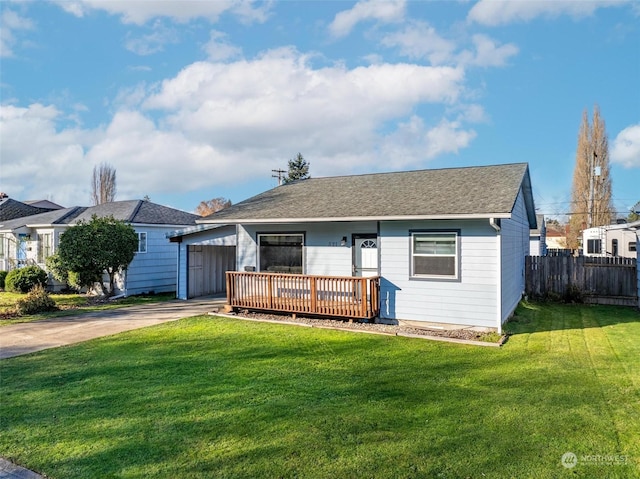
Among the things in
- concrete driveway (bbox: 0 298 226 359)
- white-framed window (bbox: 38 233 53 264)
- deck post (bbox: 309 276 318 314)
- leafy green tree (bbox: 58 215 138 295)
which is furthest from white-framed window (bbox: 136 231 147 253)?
deck post (bbox: 309 276 318 314)

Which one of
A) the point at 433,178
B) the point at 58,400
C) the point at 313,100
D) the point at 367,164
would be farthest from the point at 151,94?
the point at 367,164

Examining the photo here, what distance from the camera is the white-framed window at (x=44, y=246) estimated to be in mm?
16003

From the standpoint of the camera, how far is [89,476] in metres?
3.12

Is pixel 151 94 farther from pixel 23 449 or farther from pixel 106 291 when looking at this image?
pixel 23 449

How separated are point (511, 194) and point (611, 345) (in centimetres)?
331

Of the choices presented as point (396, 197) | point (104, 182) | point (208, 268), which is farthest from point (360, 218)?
point (104, 182)

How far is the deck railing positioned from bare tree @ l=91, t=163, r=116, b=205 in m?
36.1

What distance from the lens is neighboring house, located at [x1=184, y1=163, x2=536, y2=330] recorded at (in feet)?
26.6

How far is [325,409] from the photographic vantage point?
4320 mm

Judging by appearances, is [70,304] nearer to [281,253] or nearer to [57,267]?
[57,267]

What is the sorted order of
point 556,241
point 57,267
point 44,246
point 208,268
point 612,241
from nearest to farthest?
1. point 57,267
2. point 208,268
3. point 44,246
4. point 612,241
5. point 556,241

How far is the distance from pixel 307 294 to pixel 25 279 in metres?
12.3

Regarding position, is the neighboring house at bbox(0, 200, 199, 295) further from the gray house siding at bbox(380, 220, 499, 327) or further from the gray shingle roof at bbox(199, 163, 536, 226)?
the gray house siding at bbox(380, 220, 499, 327)

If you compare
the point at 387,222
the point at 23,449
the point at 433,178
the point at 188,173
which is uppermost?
the point at 188,173
